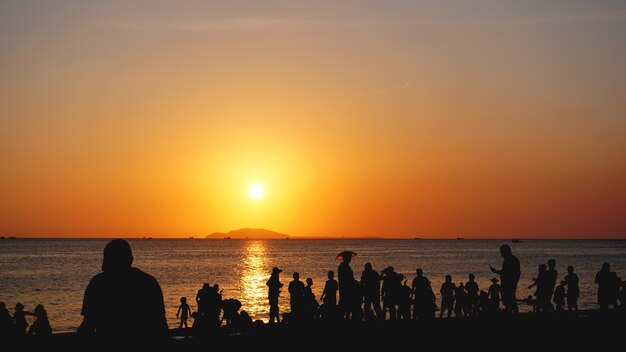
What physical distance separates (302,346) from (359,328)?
2742 millimetres

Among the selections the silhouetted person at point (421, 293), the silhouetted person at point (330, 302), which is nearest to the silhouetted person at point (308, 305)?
the silhouetted person at point (330, 302)

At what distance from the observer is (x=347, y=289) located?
19.9m

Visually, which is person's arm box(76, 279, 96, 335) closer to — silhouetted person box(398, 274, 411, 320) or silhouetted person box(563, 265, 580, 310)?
silhouetted person box(398, 274, 411, 320)

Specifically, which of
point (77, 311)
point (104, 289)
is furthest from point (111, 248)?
point (77, 311)

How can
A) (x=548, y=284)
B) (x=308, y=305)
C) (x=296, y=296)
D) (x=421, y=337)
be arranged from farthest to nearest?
1. (x=548, y=284)
2. (x=308, y=305)
3. (x=296, y=296)
4. (x=421, y=337)

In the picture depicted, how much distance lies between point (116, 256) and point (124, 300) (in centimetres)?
43

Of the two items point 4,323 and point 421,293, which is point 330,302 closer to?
point 421,293

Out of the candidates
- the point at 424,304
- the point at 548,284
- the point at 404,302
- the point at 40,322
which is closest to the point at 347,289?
the point at 404,302

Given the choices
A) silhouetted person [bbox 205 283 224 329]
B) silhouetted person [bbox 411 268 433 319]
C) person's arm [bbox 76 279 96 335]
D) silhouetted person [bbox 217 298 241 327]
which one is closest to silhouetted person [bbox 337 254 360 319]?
silhouetted person [bbox 411 268 433 319]

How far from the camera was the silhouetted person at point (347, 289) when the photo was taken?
1984 cm

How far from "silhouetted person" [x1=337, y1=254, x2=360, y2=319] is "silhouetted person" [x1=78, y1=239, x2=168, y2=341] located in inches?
525

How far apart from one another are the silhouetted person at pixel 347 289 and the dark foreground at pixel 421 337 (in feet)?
6.04

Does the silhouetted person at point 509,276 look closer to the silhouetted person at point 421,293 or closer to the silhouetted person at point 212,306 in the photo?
the silhouetted person at point 421,293

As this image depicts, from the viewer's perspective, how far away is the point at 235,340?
14.6 metres
